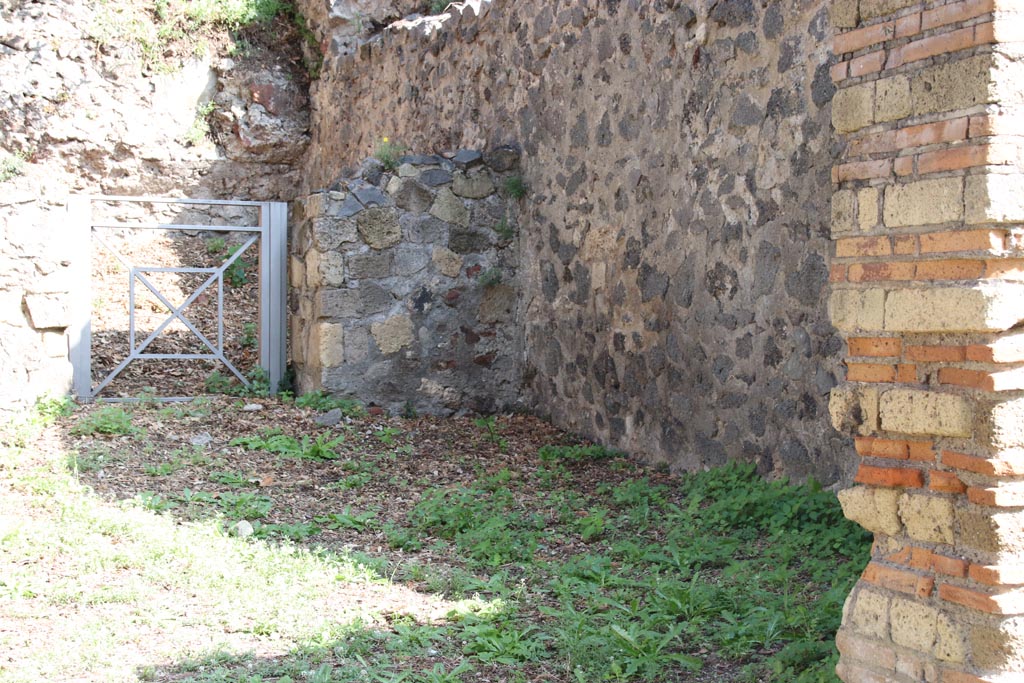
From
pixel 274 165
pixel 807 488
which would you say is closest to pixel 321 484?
pixel 807 488

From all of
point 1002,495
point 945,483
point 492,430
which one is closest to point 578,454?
point 492,430

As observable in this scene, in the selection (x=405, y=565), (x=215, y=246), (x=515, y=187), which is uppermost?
(x=515, y=187)

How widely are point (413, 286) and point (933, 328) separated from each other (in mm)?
5241

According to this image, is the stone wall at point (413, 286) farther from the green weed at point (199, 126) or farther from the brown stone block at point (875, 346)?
the green weed at point (199, 126)

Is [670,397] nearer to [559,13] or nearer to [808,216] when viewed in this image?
[808,216]

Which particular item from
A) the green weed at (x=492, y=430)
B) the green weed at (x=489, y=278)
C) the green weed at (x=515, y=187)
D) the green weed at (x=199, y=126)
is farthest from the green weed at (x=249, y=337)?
the green weed at (x=199, y=126)

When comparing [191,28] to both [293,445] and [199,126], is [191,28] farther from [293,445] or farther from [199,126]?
[293,445]

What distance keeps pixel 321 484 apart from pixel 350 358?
160cm

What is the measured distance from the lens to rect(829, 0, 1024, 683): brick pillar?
2.88 m

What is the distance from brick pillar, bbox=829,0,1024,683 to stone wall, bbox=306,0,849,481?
2.06m

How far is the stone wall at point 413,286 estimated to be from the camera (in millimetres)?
7645

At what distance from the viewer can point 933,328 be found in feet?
9.80

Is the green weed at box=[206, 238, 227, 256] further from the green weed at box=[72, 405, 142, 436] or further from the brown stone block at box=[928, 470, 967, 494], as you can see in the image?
the brown stone block at box=[928, 470, 967, 494]

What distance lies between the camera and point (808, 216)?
5355mm
